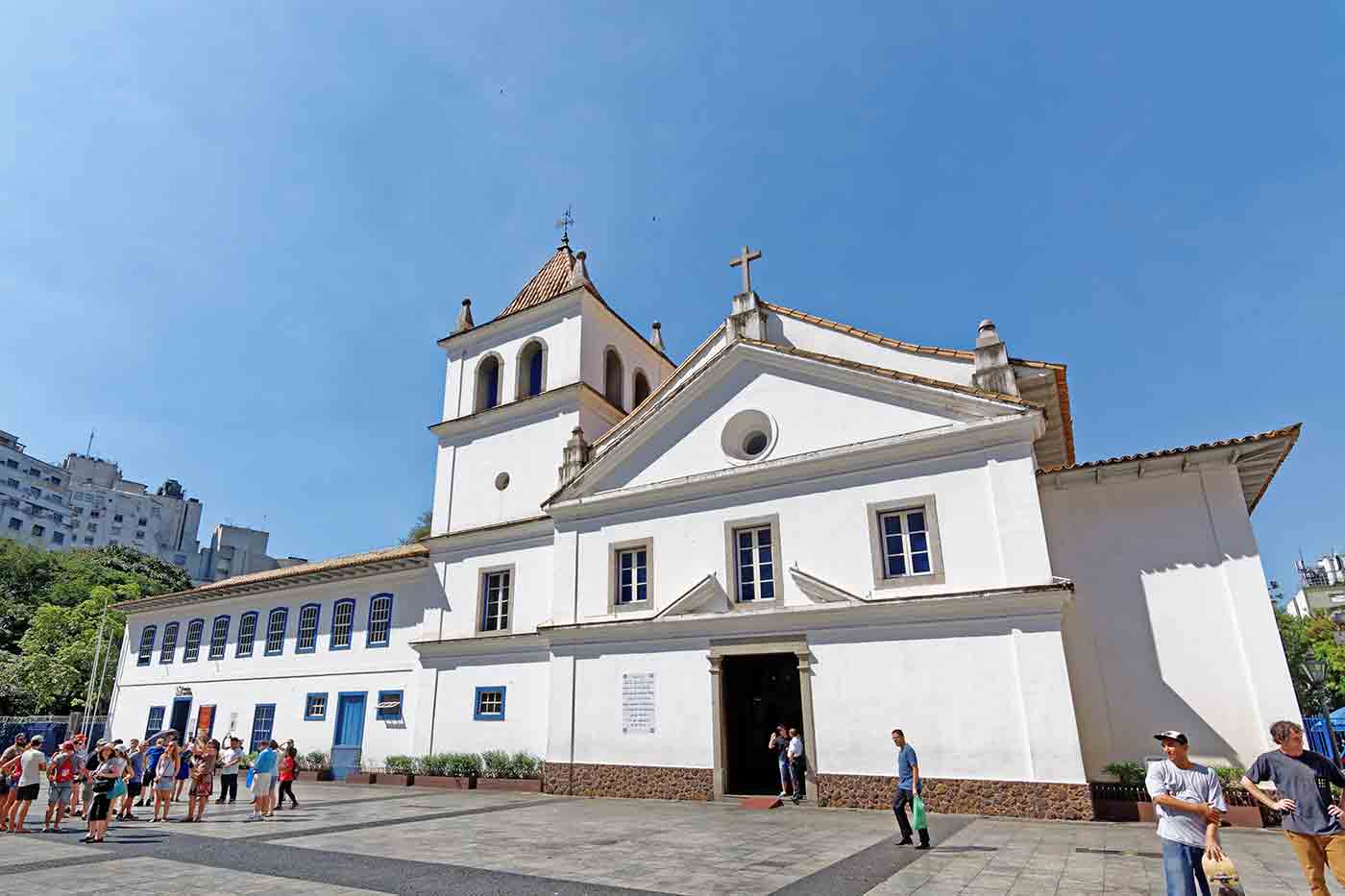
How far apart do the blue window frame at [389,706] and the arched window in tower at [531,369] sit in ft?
33.2

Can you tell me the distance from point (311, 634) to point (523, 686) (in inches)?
407

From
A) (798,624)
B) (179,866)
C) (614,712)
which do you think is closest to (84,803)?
(179,866)

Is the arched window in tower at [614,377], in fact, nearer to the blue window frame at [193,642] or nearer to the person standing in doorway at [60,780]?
the person standing in doorway at [60,780]

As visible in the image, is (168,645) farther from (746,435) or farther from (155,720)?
(746,435)

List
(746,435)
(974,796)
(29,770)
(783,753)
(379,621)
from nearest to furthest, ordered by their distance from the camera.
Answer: (29,770)
(974,796)
(783,753)
(746,435)
(379,621)

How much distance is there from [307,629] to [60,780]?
12.4 m

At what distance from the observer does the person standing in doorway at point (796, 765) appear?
604 inches

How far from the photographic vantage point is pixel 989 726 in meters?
13.7

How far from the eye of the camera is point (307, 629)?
26.2 meters

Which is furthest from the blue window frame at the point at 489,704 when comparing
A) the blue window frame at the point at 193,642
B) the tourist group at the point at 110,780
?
the blue window frame at the point at 193,642

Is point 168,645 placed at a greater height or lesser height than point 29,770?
greater

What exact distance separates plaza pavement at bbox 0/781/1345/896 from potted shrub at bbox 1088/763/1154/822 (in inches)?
31.8

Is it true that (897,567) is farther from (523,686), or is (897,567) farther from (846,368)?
(523,686)

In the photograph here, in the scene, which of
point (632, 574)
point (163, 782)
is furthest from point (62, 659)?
point (632, 574)
